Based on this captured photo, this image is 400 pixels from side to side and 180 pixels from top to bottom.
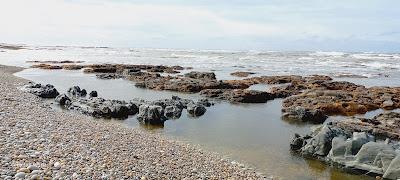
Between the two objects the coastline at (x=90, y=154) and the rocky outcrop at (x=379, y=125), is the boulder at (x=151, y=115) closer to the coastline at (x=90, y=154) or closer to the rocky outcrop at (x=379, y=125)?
the coastline at (x=90, y=154)

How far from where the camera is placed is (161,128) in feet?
64.0

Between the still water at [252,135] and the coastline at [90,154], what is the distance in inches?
48.6

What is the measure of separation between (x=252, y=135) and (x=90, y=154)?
899 cm

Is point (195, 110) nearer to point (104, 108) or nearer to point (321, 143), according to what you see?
point (104, 108)

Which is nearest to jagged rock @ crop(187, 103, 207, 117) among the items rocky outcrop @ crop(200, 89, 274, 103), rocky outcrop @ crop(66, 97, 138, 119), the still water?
the still water

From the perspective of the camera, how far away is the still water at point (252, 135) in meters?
14.0

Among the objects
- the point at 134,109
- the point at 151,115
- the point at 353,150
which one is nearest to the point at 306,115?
the point at 353,150

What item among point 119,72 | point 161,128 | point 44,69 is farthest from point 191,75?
point 161,128

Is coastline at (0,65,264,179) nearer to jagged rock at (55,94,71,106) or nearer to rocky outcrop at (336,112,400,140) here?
jagged rock at (55,94,71,106)

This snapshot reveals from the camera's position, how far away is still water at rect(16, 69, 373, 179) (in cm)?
1402

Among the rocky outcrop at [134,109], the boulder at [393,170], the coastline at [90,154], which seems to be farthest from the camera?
the rocky outcrop at [134,109]

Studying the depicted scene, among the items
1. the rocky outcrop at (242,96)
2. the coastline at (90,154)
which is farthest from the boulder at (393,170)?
the rocky outcrop at (242,96)

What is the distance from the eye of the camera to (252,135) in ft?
60.6

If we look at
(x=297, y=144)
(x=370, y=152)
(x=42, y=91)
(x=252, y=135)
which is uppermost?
(x=42, y=91)
